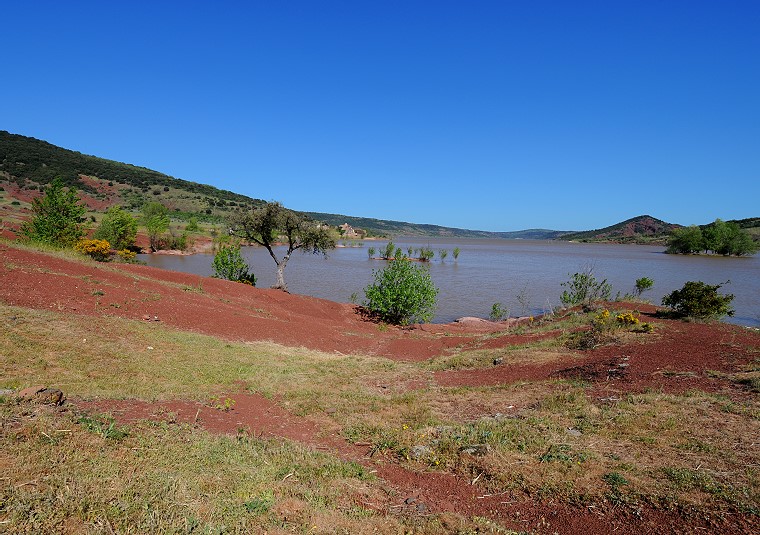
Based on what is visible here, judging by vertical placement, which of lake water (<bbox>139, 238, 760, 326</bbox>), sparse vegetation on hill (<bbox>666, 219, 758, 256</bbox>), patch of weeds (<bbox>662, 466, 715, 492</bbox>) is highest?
sparse vegetation on hill (<bbox>666, 219, 758, 256</bbox>)

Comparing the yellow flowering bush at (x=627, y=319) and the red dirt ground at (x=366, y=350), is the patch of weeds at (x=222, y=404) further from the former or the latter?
the yellow flowering bush at (x=627, y=319)

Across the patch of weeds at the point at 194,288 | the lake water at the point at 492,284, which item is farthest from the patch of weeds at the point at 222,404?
the lake water at the point at 492,284

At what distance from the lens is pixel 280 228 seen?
28828 millimetres

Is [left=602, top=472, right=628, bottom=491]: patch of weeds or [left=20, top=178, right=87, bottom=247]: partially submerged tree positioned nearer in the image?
[left=602, top=472, right=628, bottom=491]: patch of weeds

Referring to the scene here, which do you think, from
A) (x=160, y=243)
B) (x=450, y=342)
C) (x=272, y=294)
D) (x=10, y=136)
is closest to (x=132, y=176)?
(x=10, y=136)

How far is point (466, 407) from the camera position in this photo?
372 inches

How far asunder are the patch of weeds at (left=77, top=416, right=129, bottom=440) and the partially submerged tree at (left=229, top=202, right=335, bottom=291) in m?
22.3

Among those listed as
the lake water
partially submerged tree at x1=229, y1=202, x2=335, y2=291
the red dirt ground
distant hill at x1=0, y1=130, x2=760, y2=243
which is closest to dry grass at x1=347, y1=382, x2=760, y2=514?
the red dirt ground

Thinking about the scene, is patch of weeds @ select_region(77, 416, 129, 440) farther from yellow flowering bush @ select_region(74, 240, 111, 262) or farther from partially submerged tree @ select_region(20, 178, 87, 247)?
partially submerged tree @ select_region(20, 178, 87, 247)

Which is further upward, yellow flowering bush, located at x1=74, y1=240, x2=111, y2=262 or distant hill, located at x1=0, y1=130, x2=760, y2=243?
distant hill, located at x1=0, y1=130, x2=760, y2=243

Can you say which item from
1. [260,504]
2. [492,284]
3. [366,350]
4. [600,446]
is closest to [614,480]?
[600,446]

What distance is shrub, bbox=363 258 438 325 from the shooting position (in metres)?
24.9

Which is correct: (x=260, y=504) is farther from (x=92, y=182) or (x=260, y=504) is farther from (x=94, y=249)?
(x=92, y=182)

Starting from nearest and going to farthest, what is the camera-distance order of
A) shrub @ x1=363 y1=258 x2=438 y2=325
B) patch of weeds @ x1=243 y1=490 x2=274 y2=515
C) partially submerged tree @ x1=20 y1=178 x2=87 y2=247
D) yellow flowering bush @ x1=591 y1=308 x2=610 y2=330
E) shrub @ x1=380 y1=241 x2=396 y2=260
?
patch of weeds @ x1=243 y1=490 x2=274 y2=515 < yellow flowering bush @ x1=591 y1=308 x2=610 y2=330 < shrub @ x1=363 y1=258 x2=438 y2=325 < partially submerged tree @ x1=20 y1=178 x2=87 y2=247 < shrub @ x1=380 y1=241 x2=396 y2=260
